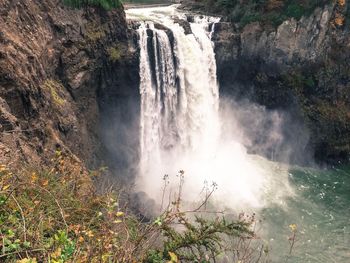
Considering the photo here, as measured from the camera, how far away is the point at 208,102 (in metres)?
29.8

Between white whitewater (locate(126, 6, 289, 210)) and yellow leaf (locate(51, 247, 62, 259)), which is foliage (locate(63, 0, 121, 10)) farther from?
yellow leaf (locate(51, 247, 62, 259))

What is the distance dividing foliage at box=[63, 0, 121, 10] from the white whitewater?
2.51 m

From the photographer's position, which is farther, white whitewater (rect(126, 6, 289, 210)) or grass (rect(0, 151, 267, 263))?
white whitewater (rect(126, 6, 289, 210))

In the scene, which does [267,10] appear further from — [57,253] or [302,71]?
[57,253]

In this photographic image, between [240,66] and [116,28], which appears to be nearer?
[116,28]

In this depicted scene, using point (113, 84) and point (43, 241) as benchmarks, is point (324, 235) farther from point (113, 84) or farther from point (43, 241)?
point (43, 241)

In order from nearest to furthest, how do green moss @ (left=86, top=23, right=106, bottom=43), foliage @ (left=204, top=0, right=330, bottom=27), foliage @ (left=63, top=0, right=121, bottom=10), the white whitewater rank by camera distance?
foliage @ (left=63, top=0, right=121, bottom=10)
green moss @ (left=86, top=23, right=106, bottom=43)
the white whitewater
foliage @ (left=204, top=0, right=330, bottom=27)

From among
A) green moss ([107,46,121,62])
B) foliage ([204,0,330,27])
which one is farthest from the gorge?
foliage ([204,0,330,27])

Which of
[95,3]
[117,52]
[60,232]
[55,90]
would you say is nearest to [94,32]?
[95,3]

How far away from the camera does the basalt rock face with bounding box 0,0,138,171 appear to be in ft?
45.8

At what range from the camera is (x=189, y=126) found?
2908cm

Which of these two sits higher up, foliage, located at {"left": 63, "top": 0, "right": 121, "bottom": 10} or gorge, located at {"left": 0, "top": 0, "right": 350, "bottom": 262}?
foliage, located at {"left": 63, "top": 0, "right": 121, "bottom": 10}

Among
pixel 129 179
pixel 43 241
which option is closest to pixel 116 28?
pixel 129 179

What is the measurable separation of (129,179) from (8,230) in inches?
752
